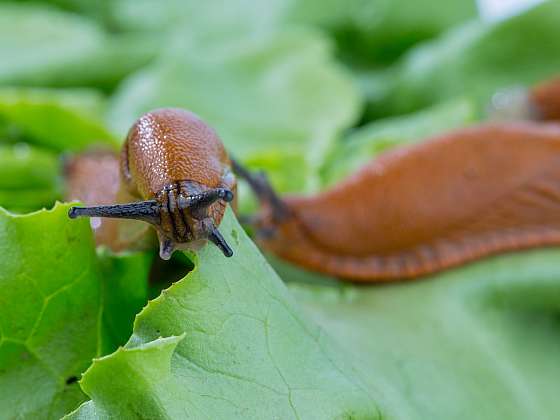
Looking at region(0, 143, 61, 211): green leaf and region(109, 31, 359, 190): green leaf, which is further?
region(109, 31, 359, 190): green leaf

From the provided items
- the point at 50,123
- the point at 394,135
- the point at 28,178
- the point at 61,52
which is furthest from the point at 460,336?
the point at 61,52

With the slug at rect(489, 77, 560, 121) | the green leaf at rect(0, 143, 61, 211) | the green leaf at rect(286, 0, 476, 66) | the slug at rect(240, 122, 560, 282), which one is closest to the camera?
the slug at rect(240, 122, 560, 282)

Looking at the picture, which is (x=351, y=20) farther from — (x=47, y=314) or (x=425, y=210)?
(x=47, y=314)

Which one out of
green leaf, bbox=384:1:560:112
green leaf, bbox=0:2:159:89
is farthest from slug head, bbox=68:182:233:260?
green leaf, bbox=0:2:159:89

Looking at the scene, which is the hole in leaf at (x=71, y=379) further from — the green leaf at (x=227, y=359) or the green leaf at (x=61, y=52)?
the green leaf at (x=61, y=52)

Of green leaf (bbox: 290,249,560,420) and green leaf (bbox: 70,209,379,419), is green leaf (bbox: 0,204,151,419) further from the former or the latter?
green leaf (bbox: 290,249,560,420)

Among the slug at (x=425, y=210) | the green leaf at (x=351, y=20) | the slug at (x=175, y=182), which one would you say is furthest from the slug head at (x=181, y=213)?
the green leaf at (x=351, y=20)
